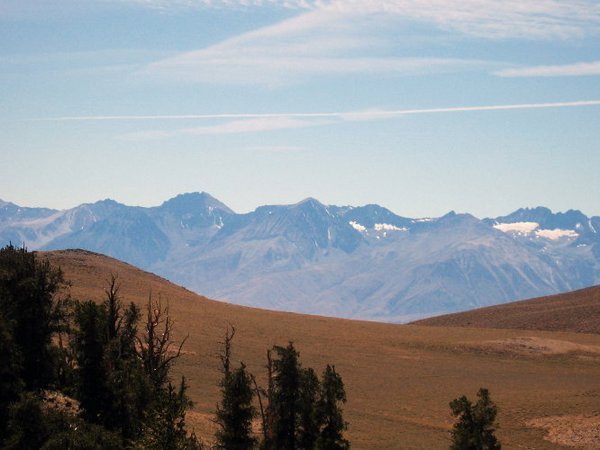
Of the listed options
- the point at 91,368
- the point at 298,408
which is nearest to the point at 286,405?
the point at 298,408


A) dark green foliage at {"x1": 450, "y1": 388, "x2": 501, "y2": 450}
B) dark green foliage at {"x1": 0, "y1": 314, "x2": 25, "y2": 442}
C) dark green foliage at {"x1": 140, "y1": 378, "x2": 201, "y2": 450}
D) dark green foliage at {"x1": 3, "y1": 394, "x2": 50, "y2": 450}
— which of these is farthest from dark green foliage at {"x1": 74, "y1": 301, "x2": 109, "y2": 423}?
dark green foliage at {"x1": 450, "y1": 388, "x2": 501, "y2": 450}

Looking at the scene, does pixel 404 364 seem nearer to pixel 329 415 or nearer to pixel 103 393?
pixel 329 415

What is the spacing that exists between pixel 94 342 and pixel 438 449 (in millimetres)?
25598

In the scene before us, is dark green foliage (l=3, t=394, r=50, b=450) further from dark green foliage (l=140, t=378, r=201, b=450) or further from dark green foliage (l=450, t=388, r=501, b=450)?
dark green foliage (l=450, t=388, r=501, b=450)

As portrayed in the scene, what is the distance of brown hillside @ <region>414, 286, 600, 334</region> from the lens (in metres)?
120

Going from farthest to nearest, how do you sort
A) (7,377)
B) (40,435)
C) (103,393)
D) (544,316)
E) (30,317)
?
(544,316), (30,317), (103,393), (7,377), (40,435)

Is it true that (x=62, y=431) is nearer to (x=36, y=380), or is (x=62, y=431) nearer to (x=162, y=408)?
(x=162, y=408)

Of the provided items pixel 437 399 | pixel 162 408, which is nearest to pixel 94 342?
pixel 162 408

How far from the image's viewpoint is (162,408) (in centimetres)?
3123

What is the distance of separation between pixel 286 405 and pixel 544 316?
91.2 m

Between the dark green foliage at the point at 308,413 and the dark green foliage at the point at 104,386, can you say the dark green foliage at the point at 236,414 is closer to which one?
the dark green foliage at the point at 308,413

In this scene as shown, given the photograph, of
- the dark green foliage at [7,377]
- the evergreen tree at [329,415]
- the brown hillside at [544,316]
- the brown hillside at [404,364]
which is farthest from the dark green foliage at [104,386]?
the brown hillside at [544,316]

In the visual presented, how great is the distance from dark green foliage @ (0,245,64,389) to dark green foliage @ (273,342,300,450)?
35.2 ft

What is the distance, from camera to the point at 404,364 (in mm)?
83250
